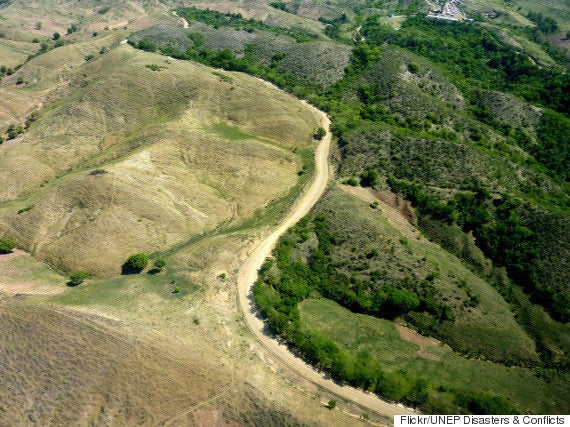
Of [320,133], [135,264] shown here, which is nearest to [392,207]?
[320,133]

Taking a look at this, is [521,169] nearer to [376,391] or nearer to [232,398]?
[376,391]

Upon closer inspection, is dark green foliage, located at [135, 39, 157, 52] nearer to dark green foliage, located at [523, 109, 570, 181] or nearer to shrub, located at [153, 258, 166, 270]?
shrub, located at [153, 258, 166, 270]

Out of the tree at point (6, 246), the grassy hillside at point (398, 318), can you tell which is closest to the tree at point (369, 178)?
the grassy hillside at point (398, 318)

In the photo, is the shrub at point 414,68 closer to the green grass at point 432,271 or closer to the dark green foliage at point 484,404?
the green grass at point 432,271

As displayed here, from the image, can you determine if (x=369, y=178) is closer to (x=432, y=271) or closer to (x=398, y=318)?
(x=432, y=271)

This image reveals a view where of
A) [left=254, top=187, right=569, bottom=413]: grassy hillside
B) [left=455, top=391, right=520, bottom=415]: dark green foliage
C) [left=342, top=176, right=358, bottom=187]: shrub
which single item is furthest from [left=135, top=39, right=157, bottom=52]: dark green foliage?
[left=455, top=391, right=520, bottom=415]: dark green foliage

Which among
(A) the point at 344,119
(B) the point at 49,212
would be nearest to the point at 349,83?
(A) the point at 344,119
